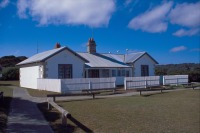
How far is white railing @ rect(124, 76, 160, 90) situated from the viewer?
27188mm

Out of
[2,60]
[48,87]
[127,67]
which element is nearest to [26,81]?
[48,87]

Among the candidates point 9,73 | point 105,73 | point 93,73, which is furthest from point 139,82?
point 9,73

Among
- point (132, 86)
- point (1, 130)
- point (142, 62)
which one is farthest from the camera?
point (142, 62)

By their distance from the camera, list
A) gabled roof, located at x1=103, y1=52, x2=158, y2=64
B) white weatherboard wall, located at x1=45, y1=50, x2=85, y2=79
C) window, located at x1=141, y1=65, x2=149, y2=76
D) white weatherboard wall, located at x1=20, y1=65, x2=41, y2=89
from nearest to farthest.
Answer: white weatherboard wall, located at x1=45, y1=50, x2=85, y2=79
white weatherboard wall, located at x1=20, y1=65, x2=41, y2=89
gabled roof, located at x1=103, y1=52, x2=158, y2=64
window, located at x1=141, y1=65, x2=149, y2=76

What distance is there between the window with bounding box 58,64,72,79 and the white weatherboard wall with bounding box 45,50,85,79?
341mm

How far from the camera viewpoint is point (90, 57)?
1367 inches

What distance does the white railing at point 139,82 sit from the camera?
27.2 m

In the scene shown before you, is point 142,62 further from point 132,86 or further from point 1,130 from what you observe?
point 1,130

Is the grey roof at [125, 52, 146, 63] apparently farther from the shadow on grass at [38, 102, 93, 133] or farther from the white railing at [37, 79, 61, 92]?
the shadow on grass at [38, 102, 93, 133]

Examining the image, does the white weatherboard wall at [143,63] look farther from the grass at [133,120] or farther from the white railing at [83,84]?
the grass at [133,120]

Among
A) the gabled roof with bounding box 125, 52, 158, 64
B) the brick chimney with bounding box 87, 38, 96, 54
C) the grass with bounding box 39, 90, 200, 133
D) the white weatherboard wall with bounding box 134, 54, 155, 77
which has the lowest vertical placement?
the grass with bounding box 39, 90, 200, 133

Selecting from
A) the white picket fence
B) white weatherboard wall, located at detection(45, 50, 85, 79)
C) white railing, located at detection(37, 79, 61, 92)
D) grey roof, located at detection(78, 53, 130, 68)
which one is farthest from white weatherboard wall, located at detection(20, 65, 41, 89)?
grey roof, located at detection(78, 53, 130, 68)

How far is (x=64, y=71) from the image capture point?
27984 millimetres

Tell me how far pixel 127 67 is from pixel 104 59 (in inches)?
129
